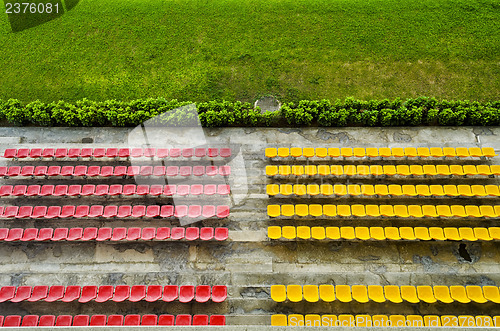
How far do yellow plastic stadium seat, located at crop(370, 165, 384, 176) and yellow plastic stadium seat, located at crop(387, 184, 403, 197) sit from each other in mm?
607

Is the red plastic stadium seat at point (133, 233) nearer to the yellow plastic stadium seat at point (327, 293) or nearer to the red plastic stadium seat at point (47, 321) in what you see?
the red plastic stadium seat at point (47, 321)

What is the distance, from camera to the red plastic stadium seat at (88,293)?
10242 mm

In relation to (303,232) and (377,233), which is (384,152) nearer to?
(377,233)

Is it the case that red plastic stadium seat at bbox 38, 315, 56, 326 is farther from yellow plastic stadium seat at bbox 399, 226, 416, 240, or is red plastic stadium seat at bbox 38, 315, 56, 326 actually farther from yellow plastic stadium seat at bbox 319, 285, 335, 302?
yellow plastic stadium seat at bbox 399, 226, 416, 240

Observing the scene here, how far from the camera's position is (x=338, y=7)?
1712 cm

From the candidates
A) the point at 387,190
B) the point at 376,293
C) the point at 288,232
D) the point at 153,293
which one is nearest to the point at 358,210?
the point at 387,190

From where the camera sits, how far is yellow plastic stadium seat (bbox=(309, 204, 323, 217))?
1144cm

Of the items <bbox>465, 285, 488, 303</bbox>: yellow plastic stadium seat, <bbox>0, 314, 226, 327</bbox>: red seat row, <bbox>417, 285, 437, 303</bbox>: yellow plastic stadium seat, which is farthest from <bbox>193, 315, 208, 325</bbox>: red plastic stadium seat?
<bbox>465, 285, 488, 303</bbox>: yellow plastic stadium seat

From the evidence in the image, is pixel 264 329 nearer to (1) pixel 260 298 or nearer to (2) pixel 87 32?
(1) pixel 260 298

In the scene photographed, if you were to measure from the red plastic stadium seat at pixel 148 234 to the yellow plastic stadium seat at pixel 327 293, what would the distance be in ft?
18.8

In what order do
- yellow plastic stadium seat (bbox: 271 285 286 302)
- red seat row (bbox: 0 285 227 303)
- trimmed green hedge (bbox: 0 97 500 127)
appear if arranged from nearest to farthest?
yellow plastic stadium seat (bbox: 271 285 286 302) → red seat row (bbox: 0 285 227 303) → trimmed green hedge (bbox: 0 97 500 127)

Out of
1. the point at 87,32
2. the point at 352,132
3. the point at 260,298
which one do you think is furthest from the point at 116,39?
the point at 260,298

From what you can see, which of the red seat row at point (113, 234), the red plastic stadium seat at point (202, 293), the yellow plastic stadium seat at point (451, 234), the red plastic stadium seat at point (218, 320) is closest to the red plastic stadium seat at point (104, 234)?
the red seat row at point (113, 234)

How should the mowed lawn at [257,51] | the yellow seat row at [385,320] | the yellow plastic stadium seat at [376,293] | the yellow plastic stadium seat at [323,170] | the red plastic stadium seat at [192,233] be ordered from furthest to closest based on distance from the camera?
the mowed lawn at [257,51] < the yellow plastic stadium seat at [323,170] < the red plastic stadium seat at [192,233] < the yellow plastic stadium seat at [376,293] < the yellow seat row at [385,320]
